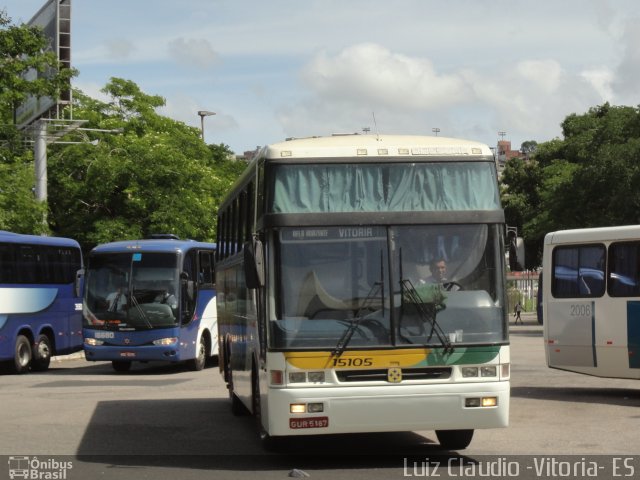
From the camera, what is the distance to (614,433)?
14422 millimetres

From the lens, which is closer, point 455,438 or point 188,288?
point 455,438

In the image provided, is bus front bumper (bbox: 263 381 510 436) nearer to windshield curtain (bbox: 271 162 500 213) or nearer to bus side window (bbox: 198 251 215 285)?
windshield curtain (bbox: 271 162 500 213)

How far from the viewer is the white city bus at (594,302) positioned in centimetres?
1898

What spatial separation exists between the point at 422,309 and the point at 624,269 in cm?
848

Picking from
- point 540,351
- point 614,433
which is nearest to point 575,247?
point 614,433

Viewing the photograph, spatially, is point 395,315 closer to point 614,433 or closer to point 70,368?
point 614,433

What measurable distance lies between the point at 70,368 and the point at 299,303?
71.9ft


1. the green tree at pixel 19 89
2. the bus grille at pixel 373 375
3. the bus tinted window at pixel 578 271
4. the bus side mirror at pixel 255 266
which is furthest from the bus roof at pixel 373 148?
the green tree at pixel 19 89

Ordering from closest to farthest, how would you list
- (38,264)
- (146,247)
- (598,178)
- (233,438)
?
(233,438) < (146,247) < (38,264) < (598,178)

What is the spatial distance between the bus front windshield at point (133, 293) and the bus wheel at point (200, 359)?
1.57 metres

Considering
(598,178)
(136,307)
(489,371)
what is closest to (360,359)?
(489,371)

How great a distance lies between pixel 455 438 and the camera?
1263 cm

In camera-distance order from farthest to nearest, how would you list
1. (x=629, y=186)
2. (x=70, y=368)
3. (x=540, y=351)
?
1. (x=629, y=186)
2. (x=540, y=351)
3. (x=70, y=368)

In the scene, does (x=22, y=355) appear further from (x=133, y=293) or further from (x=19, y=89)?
(x=19, y=89)
